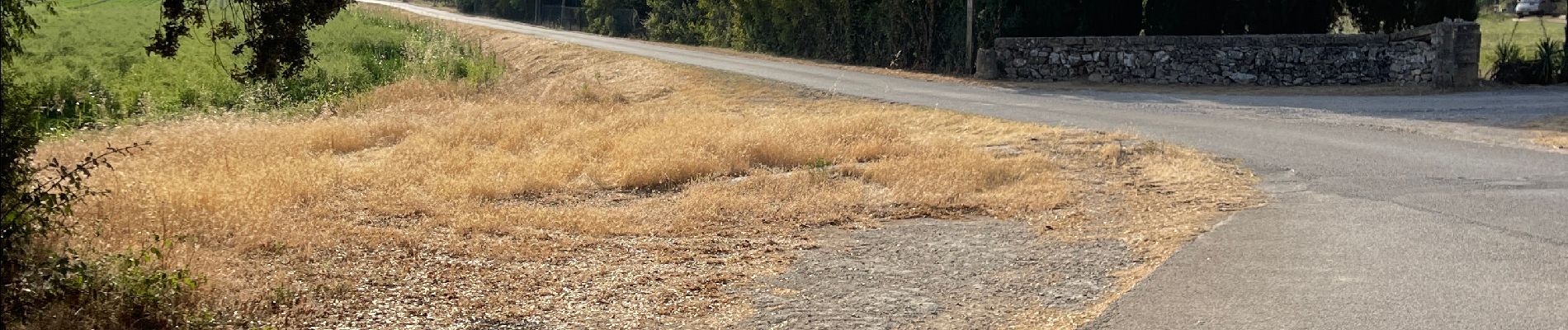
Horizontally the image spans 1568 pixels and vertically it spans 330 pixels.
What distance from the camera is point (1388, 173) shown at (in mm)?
11773

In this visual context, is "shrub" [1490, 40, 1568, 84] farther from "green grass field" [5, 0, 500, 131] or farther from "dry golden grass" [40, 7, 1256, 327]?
"green grass field" [5, 0, 500, 131]

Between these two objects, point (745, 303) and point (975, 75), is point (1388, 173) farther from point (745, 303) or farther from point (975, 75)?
point (975, 75)

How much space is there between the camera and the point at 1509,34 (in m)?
39.2

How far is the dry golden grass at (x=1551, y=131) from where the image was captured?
45.2 ft

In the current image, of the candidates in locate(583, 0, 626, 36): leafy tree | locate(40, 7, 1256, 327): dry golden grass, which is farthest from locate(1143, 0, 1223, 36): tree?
locate(583, 0, 626, 36): leafy tree

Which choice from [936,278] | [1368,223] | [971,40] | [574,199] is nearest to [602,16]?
[971,40]

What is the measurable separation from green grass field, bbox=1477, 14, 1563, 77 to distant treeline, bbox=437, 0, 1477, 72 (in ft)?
8.22

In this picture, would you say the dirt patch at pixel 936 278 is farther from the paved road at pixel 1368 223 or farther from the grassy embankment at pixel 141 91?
the grassy embankment at pixel 141 91

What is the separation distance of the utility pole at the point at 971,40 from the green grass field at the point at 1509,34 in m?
9.01

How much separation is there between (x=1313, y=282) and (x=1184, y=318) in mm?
1127

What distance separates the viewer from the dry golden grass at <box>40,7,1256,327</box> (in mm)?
8164

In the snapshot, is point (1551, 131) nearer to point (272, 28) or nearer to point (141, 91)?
point (272, 28)

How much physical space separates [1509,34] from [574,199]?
118 feet

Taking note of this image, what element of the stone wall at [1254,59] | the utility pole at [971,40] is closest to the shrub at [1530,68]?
the stone wall at [1254,59]
